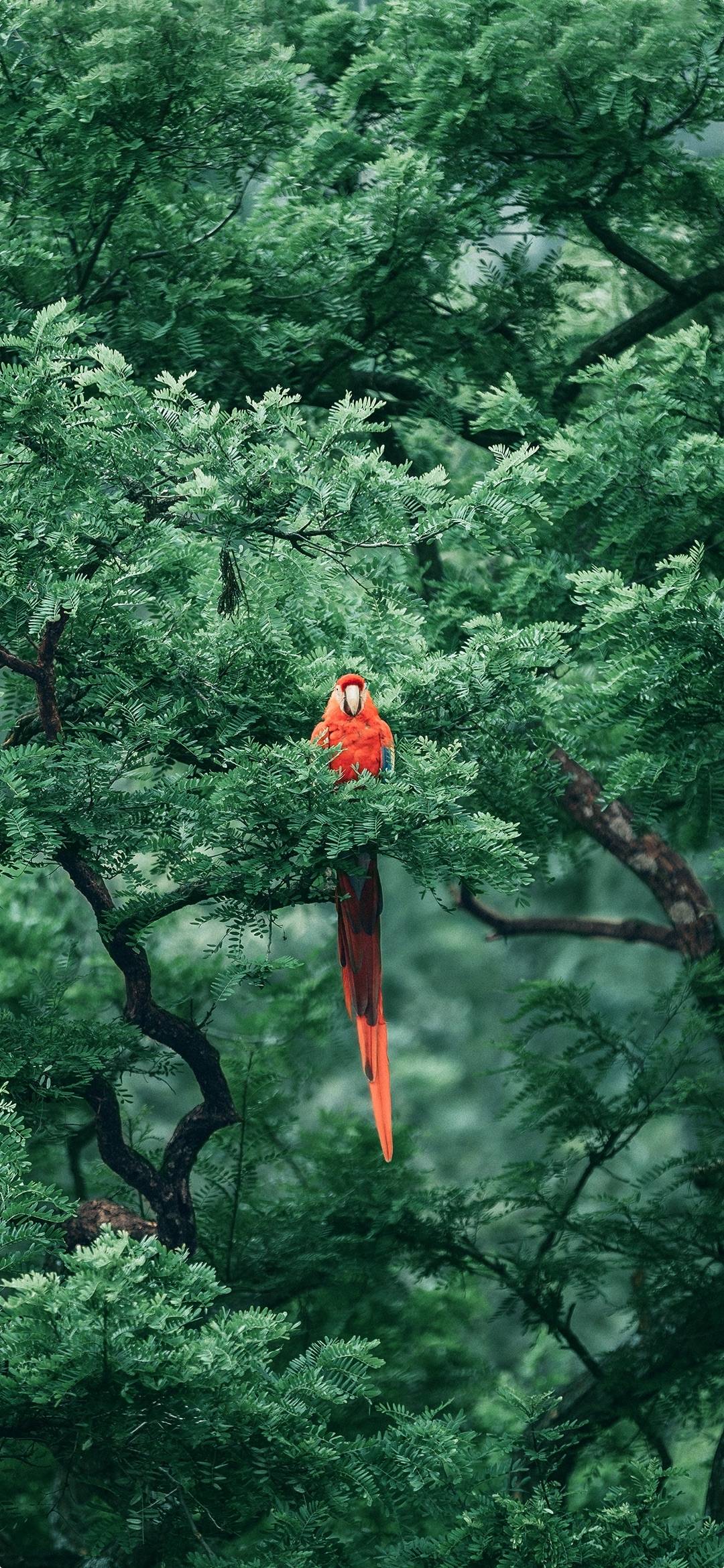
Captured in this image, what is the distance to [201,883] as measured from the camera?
154 inches

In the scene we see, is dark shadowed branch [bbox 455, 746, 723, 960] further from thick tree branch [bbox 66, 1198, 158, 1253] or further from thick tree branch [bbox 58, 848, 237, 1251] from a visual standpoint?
thick tree branch [bbox 66, 1198, 158, 1253]

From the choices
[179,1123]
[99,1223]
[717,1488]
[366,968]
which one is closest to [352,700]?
[366,968]

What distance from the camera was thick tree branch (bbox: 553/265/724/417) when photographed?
6227mm

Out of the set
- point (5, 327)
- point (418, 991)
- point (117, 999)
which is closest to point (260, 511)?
point (5, 327)

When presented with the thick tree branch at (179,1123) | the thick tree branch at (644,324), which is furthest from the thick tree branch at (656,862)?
the thick tree branch at (179,1123)

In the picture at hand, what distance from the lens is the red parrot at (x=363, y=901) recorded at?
12.6 ft

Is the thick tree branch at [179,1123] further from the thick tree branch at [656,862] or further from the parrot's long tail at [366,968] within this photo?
the thick tree branch at [656,862]

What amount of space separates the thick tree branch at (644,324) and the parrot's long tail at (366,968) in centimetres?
276

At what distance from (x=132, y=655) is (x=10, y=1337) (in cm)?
174

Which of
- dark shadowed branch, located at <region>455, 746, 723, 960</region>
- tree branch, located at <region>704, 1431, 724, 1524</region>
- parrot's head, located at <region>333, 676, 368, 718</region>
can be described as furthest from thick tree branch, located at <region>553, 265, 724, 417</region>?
tree branch, located at <region>704, 1431, 724, 1524</region>

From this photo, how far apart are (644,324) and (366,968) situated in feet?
11.6

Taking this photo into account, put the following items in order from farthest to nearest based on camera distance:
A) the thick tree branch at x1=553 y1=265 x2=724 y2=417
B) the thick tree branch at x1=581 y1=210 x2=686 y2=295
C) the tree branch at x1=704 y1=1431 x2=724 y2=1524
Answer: the thick tree branch at x1=553 y1=265 x2=724 y2=417, the thick tree branch at x1=581 y1=210 x2=686 y2=295, the tree branch at x1=704 y1=1431 x2=724 y2=1524

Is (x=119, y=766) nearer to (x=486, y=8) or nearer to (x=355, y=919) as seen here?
(x=355, y=919)

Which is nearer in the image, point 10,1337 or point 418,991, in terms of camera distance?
point 10,1337
